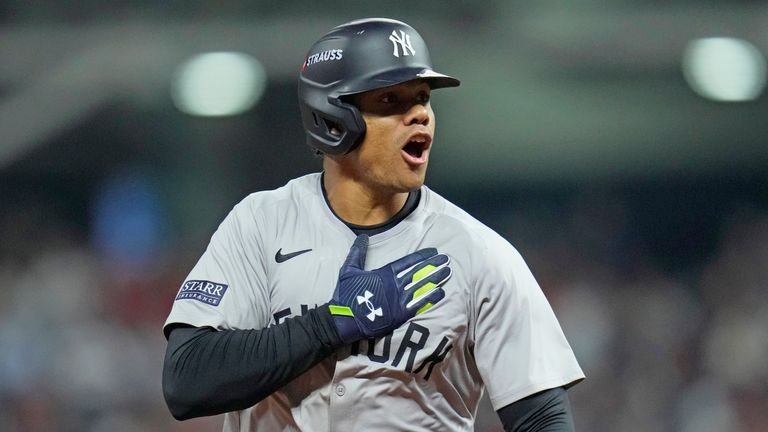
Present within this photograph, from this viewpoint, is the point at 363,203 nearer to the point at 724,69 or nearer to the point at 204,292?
the point at 204,292

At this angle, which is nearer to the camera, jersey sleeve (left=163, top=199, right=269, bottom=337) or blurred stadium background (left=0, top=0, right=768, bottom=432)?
jersey sleeve (left=163, top=199, right=269, bottom=337)

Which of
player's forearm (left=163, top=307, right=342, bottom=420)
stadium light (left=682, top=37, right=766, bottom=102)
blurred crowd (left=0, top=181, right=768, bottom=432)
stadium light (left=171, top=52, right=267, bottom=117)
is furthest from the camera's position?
stadium light (left=682, top=37, right=766, bottom=102)

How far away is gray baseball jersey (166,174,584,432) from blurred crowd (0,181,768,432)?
3.37 metres

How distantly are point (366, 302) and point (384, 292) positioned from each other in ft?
0.15

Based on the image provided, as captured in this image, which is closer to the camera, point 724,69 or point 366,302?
point 366,302

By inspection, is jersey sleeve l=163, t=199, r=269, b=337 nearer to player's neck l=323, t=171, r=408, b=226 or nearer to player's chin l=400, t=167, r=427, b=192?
player's neck l=323, t=171, r=408, b=226

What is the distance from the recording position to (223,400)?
85.7 inches

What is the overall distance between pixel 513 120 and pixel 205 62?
6.68 feet

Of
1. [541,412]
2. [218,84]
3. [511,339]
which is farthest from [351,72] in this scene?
[218,84]

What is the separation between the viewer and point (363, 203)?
2.45 metres

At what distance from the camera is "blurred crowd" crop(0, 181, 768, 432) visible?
19.1ft

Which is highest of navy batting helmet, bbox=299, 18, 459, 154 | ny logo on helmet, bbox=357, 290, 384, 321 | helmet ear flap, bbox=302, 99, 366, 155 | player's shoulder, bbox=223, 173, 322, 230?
navy batting helmet, bbox=299, 18, 459, 154

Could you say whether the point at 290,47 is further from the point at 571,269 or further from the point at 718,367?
the point at 718,367

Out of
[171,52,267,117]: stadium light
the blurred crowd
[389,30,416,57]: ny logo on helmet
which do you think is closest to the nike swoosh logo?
[389,30,416,57]: ny logo on helmet
